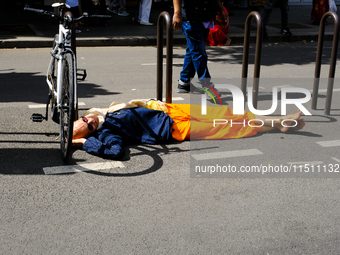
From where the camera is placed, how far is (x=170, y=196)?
324 cm

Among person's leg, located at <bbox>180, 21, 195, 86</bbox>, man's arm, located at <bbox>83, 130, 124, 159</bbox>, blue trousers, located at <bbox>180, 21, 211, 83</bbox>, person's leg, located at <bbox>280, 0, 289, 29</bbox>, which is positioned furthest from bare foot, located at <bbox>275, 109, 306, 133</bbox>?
person's leg, located at <bbox>280, 0, 289, 29</bbox>

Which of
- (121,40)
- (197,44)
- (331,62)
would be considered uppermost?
(197,44)

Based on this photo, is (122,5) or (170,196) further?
(122,5)

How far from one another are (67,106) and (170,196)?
3.79ft

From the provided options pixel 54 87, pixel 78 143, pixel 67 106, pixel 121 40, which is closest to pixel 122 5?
pixel 121 40

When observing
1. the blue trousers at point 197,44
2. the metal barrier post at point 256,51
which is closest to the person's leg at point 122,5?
the blue trousers at point 197,44

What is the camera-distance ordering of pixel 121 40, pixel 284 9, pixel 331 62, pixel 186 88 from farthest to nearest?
pixel 284 9, pixel 121 40, pixel 186 88, pixel 331 62

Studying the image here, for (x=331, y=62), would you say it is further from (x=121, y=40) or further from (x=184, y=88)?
(x=121, y=40)

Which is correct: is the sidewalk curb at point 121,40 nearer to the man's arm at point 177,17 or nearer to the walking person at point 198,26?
the walking person at point 198,26

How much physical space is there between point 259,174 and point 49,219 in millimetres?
1743

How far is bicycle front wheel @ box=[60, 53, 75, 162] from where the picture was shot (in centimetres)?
350

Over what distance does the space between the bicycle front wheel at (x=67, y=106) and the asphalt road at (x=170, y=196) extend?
18 centimetres

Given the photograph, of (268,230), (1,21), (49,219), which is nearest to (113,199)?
(49,219)

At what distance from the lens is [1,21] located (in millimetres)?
12773
